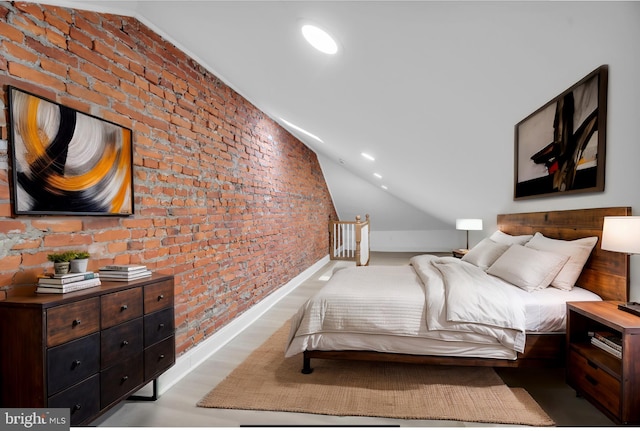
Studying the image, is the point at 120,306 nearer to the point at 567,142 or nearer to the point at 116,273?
the point at 116,273

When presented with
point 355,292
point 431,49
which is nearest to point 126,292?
point 355,292

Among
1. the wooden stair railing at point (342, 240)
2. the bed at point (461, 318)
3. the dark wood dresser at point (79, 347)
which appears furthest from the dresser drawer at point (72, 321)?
the wooden stair railing at point (342, 240)

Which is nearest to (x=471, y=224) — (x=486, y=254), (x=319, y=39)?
(x=486, y=254)

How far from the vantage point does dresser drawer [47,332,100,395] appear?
1336 millimetres

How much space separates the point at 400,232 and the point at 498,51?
25.7 ft

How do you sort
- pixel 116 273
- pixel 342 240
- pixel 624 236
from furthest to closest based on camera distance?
pixel 342 240, pixel 116 273, pixel 624 236

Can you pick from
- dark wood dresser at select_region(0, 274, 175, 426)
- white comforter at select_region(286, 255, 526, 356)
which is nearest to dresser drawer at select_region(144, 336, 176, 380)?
dark wood dresser at select_region(0, 274, 175, 426)

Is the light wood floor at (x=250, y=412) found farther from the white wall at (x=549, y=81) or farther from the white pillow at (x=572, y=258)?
the white wall at (x=549, y=81)

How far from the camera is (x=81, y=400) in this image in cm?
146

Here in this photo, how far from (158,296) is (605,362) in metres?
2.56

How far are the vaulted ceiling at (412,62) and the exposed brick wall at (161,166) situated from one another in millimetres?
230

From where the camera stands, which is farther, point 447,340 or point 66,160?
point 447,340

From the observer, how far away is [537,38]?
1614 mm

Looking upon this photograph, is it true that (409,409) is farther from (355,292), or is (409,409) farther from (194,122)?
(194,122)
